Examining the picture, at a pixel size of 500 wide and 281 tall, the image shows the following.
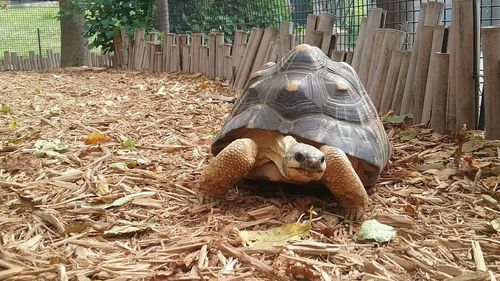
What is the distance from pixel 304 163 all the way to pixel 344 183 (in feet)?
0.87

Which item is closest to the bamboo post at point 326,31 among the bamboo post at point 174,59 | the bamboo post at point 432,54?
the bamboo post at point 432,54

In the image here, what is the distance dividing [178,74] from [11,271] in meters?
5.69

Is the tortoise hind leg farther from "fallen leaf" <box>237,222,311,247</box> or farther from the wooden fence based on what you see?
the wooden fence

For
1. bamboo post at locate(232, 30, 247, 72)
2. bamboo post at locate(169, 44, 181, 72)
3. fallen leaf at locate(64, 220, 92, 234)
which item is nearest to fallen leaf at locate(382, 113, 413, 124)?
fallen leaf at locate(64, 220, 92, 234)

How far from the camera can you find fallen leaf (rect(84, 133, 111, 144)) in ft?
11.7

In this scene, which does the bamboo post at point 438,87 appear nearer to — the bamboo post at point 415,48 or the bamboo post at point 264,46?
the bamboo post at point 415,48

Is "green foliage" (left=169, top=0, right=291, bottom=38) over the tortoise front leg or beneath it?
over

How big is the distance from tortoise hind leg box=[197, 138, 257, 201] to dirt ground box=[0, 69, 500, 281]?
0.09 metres

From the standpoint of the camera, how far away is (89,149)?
3.33m

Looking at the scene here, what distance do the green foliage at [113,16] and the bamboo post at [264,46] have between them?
3935 millimetres

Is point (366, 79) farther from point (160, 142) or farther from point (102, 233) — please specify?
point (102, 233)

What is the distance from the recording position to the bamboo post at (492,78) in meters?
3.08

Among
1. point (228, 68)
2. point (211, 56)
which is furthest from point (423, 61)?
point (211, 56)

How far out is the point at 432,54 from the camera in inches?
141
